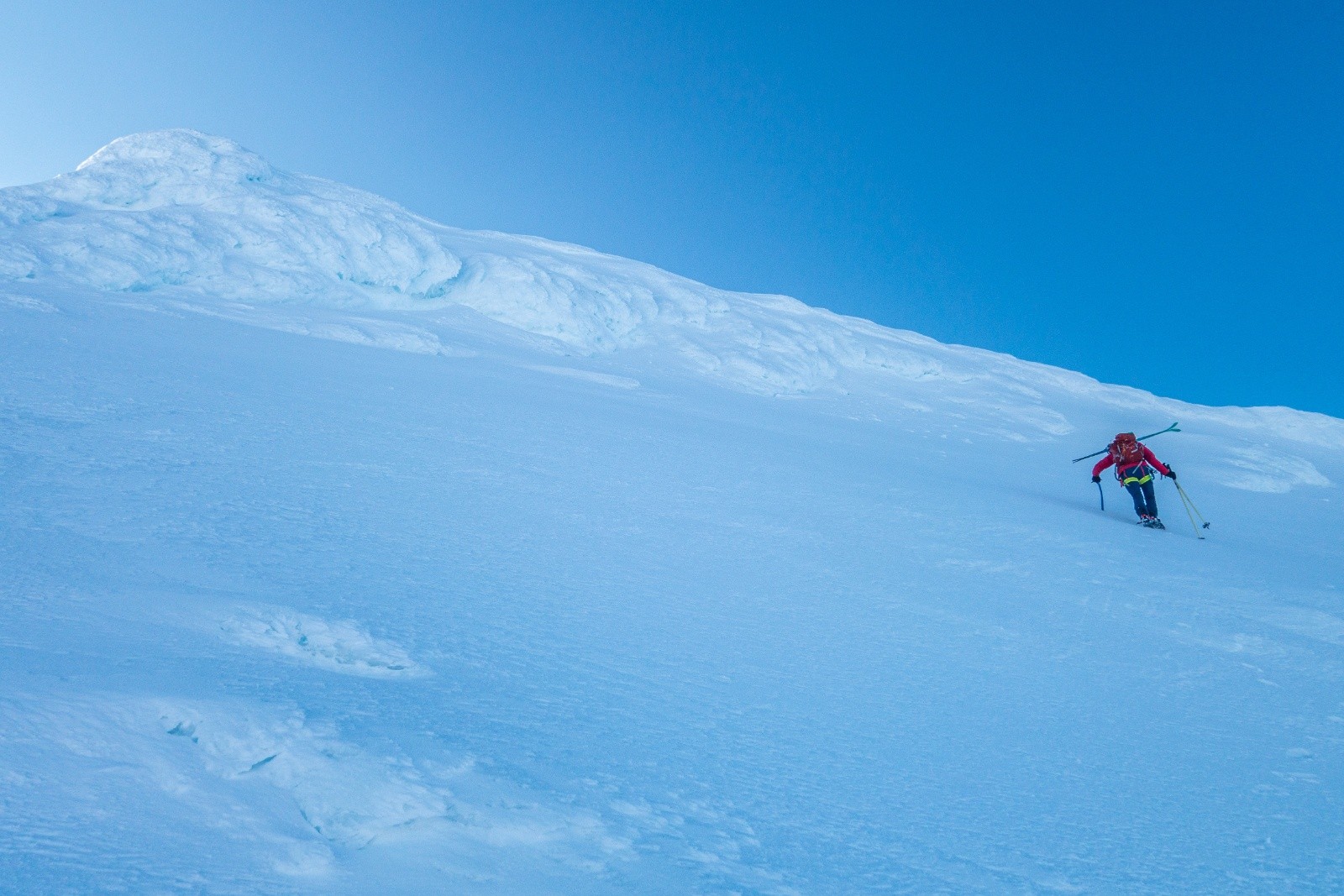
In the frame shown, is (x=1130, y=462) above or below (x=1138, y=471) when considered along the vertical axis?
above

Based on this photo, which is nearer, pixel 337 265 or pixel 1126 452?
pixel 1126 452

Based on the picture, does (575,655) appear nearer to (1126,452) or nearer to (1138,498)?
(1138,498)

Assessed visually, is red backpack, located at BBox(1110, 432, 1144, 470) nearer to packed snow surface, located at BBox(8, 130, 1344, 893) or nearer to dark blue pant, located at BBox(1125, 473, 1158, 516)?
dark blue pant, located at BBox(1125, 473, 1158, 516)

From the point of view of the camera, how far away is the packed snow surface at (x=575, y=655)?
215cm

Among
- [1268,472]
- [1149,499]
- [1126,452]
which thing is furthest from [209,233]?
[1268,472]

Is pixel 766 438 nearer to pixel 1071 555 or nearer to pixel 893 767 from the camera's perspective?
pixel 1071 555

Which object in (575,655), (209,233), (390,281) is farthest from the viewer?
(390,281)

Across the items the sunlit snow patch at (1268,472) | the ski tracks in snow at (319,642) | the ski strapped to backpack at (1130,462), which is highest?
the sunlit snow patch at (1268,472)

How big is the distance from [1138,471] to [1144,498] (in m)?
0.34

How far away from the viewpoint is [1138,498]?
8.97m

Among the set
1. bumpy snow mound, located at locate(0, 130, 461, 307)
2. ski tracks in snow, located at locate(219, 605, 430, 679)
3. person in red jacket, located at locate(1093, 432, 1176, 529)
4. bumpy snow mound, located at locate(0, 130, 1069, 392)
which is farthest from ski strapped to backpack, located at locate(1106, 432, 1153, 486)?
bumpy snow mound, located at locate(0, 130, 461, 307)

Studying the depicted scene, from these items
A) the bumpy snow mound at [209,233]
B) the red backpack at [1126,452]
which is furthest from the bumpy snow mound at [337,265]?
the red backpack at [1126,452]

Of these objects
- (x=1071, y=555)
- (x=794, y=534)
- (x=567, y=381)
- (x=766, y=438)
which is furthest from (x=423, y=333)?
(x=1071, y=555)

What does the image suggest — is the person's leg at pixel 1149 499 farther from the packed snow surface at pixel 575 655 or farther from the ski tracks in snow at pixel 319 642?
the ski tracks in snow at pixel 319 642
